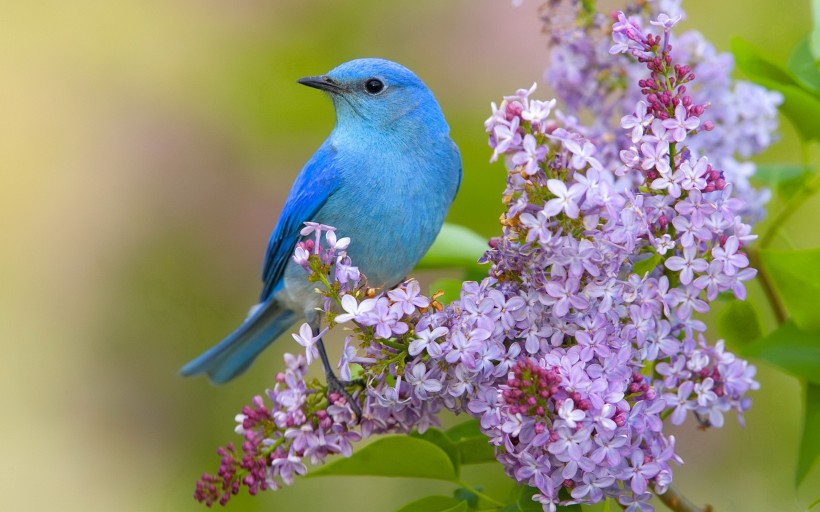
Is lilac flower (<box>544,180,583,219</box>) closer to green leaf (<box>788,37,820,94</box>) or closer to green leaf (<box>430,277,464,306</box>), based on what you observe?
green leaf (<box>430,277,464,306</box>)

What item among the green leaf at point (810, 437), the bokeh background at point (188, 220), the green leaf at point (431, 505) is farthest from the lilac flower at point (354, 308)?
the bokeh background at point (188, 220)

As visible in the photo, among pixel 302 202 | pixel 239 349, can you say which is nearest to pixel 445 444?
pixel 302 202

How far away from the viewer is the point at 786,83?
2.65 m

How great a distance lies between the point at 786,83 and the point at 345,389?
140 centimetres

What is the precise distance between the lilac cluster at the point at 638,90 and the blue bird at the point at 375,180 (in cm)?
44

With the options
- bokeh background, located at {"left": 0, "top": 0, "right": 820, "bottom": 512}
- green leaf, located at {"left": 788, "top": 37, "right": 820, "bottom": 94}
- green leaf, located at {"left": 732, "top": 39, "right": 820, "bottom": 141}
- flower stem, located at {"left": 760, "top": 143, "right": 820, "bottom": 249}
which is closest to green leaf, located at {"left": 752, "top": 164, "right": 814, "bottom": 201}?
flower stem, located at {"left": 760, "top": 143, "right": 820, "bottom": 249}

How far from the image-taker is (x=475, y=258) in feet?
8.90

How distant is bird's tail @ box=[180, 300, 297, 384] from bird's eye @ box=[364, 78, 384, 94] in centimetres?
87

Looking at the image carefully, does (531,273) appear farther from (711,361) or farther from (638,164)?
(711,361)

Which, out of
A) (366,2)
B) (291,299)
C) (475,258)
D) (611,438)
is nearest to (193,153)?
(366,2)

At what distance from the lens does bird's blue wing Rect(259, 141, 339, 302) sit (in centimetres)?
307

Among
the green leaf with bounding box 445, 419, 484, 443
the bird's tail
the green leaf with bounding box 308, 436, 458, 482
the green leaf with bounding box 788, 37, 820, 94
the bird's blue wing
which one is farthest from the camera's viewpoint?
the bird's tail

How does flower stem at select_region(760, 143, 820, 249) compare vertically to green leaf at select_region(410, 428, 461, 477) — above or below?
above

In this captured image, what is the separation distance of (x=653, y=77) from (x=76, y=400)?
4.31 metres
